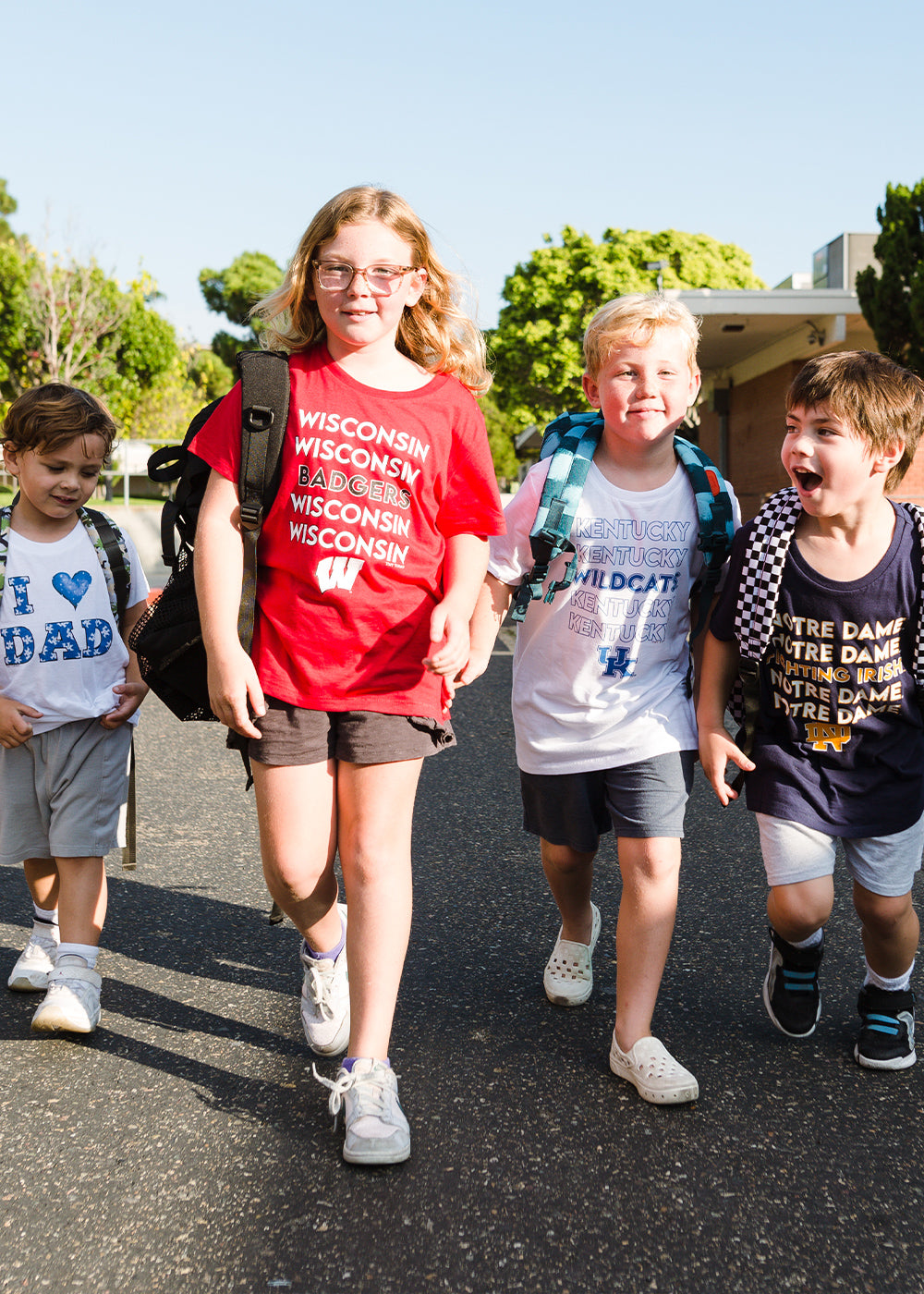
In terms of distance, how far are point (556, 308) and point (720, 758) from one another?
129 ft

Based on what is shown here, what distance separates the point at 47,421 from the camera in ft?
10.1

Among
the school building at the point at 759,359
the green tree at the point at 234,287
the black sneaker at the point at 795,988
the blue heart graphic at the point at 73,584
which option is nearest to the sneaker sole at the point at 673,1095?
the black sneaker at the point at 795,988

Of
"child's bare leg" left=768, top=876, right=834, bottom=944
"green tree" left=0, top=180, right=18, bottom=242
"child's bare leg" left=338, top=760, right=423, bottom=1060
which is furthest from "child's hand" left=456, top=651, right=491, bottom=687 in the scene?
"green tree" left=0, top=180, right=18, bottom=242

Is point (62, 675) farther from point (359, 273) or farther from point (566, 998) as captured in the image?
point (566, 998)

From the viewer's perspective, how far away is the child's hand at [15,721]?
298 cm

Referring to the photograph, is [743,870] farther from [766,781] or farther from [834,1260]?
[834,1260]

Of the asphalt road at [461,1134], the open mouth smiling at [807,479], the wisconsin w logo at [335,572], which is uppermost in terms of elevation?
the open mouth smiling at [807,479]

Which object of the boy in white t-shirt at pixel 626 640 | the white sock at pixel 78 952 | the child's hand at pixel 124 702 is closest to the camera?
the boy in white t-shirt at pixel 626 640

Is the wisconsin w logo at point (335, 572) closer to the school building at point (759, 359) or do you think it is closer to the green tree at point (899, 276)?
the school building at point (759, 359)

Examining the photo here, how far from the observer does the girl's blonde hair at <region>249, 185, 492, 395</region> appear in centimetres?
257

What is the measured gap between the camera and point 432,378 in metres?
2.66

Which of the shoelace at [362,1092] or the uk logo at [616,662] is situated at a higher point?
the uk logo at [616,662]

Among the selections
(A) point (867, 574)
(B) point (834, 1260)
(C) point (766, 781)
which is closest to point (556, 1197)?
(B) point (834, 1260)

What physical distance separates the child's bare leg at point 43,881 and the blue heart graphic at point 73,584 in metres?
0.71
